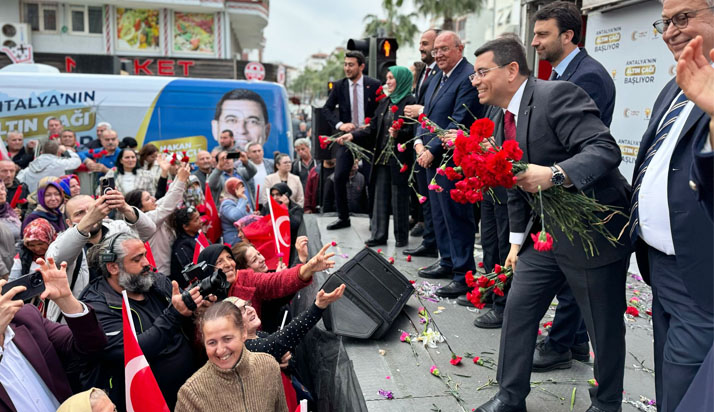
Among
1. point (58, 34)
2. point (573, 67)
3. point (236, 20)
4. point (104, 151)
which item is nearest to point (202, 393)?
point (573, 67)

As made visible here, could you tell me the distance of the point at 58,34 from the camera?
976 inches

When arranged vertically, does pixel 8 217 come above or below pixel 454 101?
below

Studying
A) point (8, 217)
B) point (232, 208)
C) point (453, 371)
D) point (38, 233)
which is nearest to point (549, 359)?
point (453, 371)

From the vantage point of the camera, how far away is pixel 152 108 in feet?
33.6

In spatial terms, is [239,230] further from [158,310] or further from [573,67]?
[573,67]

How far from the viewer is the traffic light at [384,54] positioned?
7.35m

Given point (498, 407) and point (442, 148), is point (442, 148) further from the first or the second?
point (498, 407)

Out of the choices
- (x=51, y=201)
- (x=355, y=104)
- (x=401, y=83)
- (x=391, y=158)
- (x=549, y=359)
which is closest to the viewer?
(x=549, y=359)

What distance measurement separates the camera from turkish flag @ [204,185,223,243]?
21.3ft

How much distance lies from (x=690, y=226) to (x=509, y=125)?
1.13 metres

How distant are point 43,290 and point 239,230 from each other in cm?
335

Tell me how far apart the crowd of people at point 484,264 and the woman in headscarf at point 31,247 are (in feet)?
0.04

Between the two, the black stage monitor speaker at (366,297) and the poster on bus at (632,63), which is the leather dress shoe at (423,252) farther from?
the poster on bus at (632,63)

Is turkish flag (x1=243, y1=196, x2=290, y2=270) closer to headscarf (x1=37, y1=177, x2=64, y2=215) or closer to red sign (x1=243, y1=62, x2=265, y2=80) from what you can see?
headscarf (x1=37, y1=177, x2=64, y2=215)
